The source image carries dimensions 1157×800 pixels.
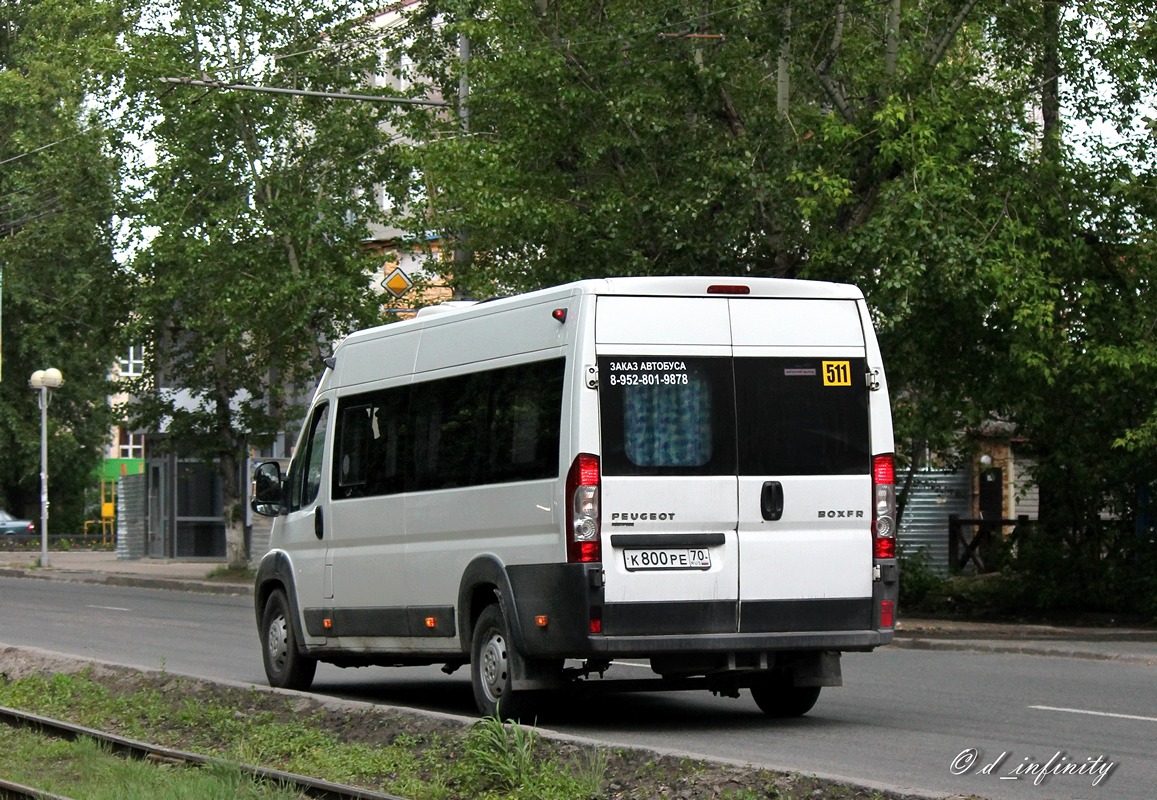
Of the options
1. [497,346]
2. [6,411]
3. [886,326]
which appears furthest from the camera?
[6,411]

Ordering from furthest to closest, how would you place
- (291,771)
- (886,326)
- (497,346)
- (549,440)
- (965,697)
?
(886,326) < (965,697) < (497,346) < (549,440) < (291,771)

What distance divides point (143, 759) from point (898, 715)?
4.92 metres

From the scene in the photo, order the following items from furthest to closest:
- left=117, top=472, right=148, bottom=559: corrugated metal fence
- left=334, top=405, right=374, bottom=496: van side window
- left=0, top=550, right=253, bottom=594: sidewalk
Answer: left=117, top=472, right=148, bottom=559: corrugated metal fence, left=0, top=550, right=253, bottom=594: sidewalk, left=334, top=405, right=374, bottom=496: van side window

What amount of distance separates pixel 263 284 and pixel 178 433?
23.1ft

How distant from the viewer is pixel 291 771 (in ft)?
32.0

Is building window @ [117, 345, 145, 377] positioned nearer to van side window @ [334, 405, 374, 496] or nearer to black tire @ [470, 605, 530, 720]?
van side window @ [334, 405, 374, 496]

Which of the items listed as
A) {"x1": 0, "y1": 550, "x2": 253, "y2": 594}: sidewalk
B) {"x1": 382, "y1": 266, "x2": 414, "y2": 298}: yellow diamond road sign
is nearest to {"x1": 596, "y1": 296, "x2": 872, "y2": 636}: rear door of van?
{"x1": 382, "y1": 266, "x2": 414, "y2": 298}: yellow diamond road sign

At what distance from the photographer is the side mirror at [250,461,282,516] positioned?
559 inches

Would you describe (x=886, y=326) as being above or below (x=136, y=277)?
below

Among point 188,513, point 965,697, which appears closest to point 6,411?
point 188,513

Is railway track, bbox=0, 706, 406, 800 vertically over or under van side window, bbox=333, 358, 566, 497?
under

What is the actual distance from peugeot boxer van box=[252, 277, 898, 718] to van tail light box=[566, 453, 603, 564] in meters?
0.01

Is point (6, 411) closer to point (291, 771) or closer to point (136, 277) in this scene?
point (136, 277)

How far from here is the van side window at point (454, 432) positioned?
440 inches
